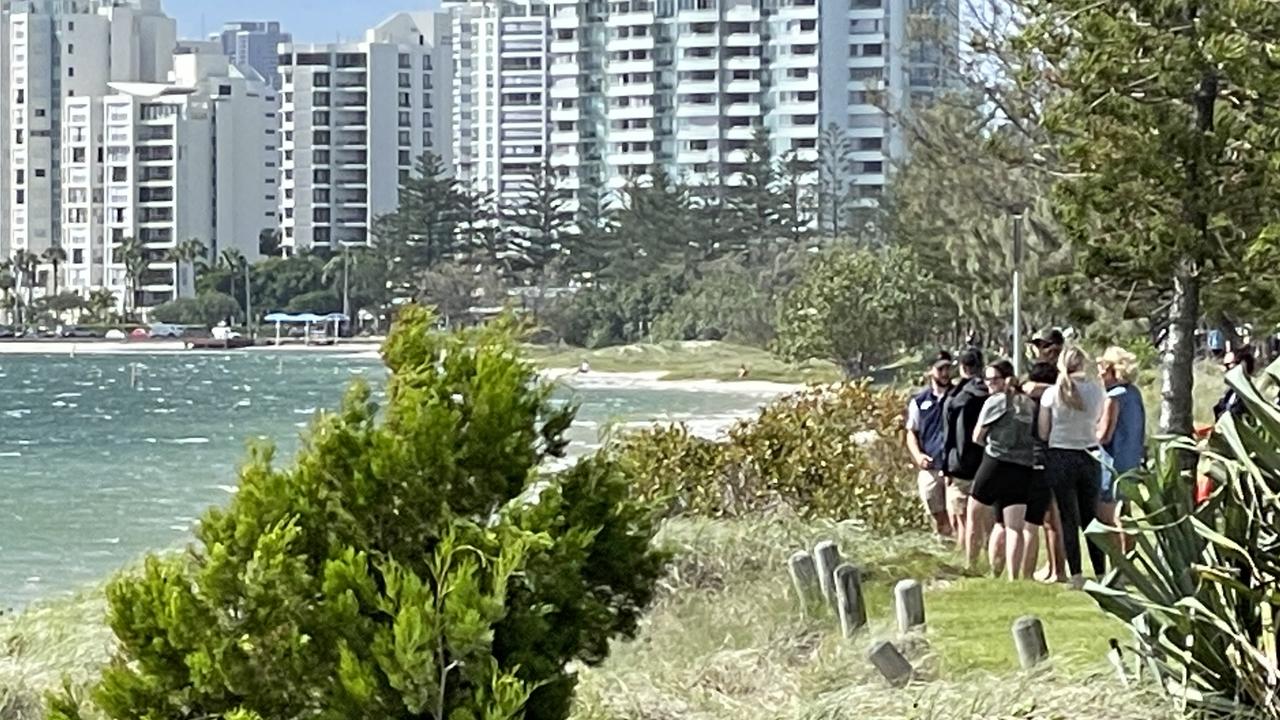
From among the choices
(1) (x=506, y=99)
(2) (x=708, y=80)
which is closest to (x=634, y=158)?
(2) (x=708, y=80)

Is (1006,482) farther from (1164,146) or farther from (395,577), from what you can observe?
(395,577)

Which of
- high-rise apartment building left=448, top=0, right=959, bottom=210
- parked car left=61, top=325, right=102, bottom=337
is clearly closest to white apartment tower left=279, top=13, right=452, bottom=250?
parked car left=61, top=325, right=102, bottom=337

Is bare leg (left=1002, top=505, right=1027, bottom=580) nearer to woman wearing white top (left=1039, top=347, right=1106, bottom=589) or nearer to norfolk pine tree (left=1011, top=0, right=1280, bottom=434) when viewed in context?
woman wearing white top (left=1039, top=347, right=1106, bottom=589)

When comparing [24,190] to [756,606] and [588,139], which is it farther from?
[756,606]

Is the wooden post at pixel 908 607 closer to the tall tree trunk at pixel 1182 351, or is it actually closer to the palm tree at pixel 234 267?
the tall tree trunk at pixel 1182 351

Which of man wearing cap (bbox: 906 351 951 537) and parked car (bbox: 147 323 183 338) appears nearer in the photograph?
man wearing cap (bbox: 906 351 951 537)

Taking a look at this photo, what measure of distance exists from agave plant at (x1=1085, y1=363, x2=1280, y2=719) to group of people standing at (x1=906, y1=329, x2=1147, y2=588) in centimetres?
521

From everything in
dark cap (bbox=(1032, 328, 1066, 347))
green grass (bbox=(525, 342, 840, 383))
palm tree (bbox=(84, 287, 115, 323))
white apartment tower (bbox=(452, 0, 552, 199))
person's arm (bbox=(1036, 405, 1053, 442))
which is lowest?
green grass (bbox=(525, 342, 840, 383))

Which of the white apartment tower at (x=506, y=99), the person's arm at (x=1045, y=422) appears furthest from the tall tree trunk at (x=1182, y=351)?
the white apartment tower at (x=506, y=99)

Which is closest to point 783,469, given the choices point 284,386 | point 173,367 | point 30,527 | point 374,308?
point 30,527

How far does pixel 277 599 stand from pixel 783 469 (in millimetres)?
11652

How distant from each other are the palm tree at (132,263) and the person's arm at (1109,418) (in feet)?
517

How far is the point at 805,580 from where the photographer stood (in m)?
12.8

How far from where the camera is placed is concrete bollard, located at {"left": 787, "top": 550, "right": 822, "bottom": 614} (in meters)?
12.7
